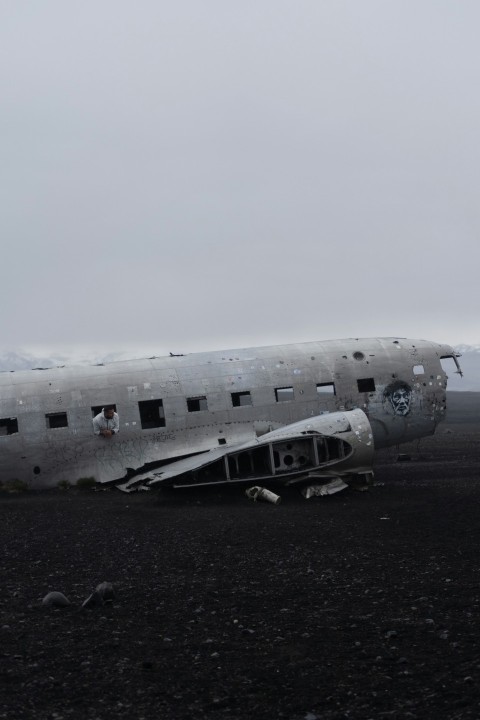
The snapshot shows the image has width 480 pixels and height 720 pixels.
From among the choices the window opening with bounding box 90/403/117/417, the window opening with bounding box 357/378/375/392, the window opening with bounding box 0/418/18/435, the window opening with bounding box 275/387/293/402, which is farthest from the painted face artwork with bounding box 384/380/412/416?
the window opening with bounding box 0/418/18/435

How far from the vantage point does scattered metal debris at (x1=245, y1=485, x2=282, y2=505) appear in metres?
17.6

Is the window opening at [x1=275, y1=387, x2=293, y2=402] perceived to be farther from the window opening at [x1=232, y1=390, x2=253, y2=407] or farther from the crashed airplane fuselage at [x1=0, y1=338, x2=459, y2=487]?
the window opening at [x1=232, y1=390, x2=253, y2=407]

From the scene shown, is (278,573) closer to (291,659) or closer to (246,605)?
(246,605)

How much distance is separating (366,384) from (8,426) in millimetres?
11394

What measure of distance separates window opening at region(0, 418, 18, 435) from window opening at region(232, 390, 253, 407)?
22.3 ft

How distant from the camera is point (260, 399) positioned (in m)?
21.6

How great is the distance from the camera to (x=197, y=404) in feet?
70.4

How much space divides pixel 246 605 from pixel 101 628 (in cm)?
189

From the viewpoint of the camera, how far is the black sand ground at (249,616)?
19.7 ft

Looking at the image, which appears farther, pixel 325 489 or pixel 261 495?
pixel 325 489

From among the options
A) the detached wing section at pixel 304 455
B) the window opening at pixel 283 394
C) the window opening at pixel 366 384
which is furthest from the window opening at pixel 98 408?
the window opening at pixel 366 384

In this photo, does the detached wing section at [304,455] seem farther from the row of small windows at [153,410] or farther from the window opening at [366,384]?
the window opening at [366,384]

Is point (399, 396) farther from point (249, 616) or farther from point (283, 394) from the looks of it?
point (249, 616)

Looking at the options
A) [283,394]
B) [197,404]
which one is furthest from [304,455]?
[197,404]
